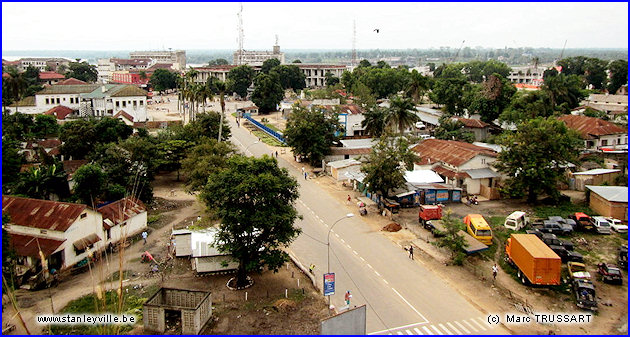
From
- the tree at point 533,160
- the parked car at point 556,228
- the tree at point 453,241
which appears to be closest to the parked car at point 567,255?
the parked car at point 556,228

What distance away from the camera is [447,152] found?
40.5m

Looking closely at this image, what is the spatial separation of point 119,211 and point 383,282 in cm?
1539

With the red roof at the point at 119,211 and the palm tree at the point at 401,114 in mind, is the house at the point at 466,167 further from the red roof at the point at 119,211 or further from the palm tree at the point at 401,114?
the red roof at the point at 119,211

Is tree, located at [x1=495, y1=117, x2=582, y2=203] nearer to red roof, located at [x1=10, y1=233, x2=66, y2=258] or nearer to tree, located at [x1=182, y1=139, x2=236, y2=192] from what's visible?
tree, located at [x1=182, y1=139, x2=236, y2=192]

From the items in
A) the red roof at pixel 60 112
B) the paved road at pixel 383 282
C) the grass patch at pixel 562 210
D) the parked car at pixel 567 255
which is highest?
the red roof at pixel 60 112

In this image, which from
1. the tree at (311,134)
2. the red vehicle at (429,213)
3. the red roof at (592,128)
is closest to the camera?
the red vehicle at (429,213)

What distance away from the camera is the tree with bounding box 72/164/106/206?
102 ft

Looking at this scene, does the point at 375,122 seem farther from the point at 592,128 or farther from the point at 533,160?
the point at 592,128

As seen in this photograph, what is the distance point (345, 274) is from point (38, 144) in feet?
123

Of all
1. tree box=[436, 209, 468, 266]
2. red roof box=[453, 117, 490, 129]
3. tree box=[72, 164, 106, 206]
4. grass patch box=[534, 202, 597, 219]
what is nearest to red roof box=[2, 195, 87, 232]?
tree box=[72, 164, 106, 206]

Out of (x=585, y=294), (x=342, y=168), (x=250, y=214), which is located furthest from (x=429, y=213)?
(x=250, y=214)

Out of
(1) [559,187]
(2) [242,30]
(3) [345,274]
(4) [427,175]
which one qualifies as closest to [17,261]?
(3) [345,274]

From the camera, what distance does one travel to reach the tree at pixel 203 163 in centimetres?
3356

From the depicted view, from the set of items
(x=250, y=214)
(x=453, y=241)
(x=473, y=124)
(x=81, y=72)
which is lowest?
(x=453, y=241)
